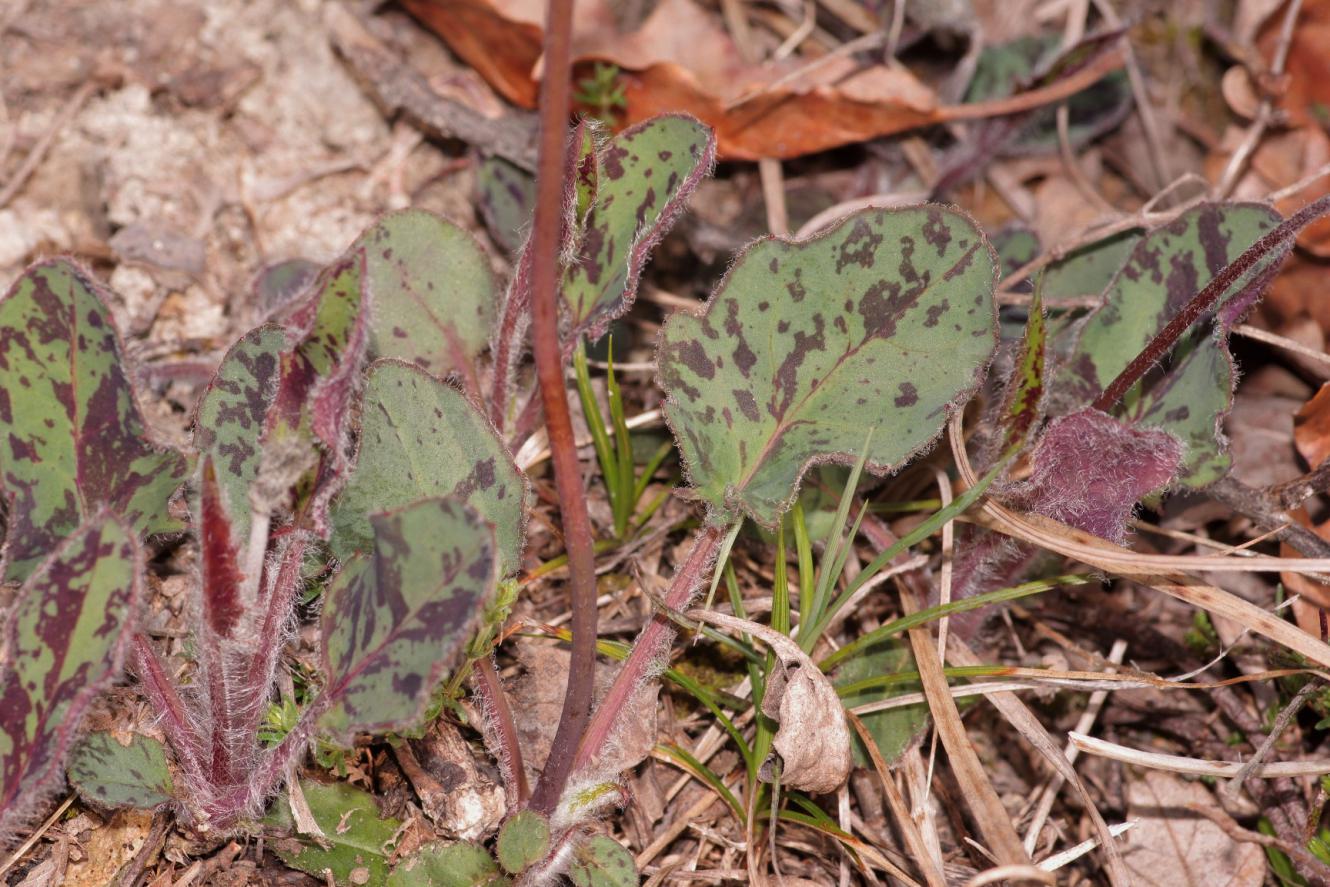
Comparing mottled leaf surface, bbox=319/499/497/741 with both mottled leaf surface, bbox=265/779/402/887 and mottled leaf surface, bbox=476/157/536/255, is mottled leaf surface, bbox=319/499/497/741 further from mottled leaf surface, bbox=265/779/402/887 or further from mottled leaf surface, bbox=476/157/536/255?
mottled leaf surface, bbox=476/157/536/255

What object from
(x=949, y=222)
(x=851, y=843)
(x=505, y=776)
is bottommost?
(x=851, y=843)

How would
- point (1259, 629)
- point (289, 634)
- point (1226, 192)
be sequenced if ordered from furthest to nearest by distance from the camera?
point (1226, 192)
point (1259, 629)
point (289, 634)

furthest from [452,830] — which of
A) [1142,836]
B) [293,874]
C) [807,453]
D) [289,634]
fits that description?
[1142,836]

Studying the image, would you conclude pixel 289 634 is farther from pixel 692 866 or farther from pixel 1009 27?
pixel 1009 27

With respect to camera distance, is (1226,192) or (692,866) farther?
(1226,192)

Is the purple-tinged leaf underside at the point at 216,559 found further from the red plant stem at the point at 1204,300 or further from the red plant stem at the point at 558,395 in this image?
the red plant stem at the point at 1204,300

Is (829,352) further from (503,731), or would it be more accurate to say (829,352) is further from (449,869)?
(449,869)

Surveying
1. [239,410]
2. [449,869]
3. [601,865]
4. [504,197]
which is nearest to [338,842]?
[449,869]
